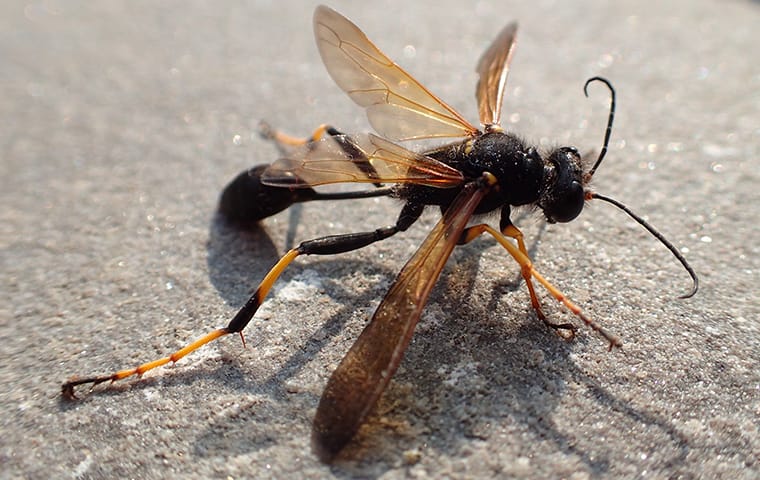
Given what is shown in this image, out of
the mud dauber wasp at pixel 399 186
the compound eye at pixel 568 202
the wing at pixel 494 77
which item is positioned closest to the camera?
the mud dauber wasp at pixel 399 186

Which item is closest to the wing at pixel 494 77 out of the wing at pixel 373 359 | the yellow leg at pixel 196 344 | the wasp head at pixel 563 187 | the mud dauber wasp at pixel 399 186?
the mud dauber wasp at pixel 399 186

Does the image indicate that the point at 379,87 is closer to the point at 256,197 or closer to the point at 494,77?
the point at 494,77

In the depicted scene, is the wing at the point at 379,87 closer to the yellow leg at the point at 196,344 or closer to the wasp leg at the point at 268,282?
the wasp leg at the point at 268,282

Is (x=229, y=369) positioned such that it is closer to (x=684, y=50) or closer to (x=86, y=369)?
(x=86, y=369)

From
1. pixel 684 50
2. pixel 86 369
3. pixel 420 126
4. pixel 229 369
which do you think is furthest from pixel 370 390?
pixel 684 50

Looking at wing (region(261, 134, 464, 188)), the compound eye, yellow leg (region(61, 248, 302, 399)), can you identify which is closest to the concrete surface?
yellow leg (region(61, 248, 302, 399))

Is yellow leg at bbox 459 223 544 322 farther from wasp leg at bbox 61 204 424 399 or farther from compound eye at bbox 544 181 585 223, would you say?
wasp leg at bbox 61 204 424 399
